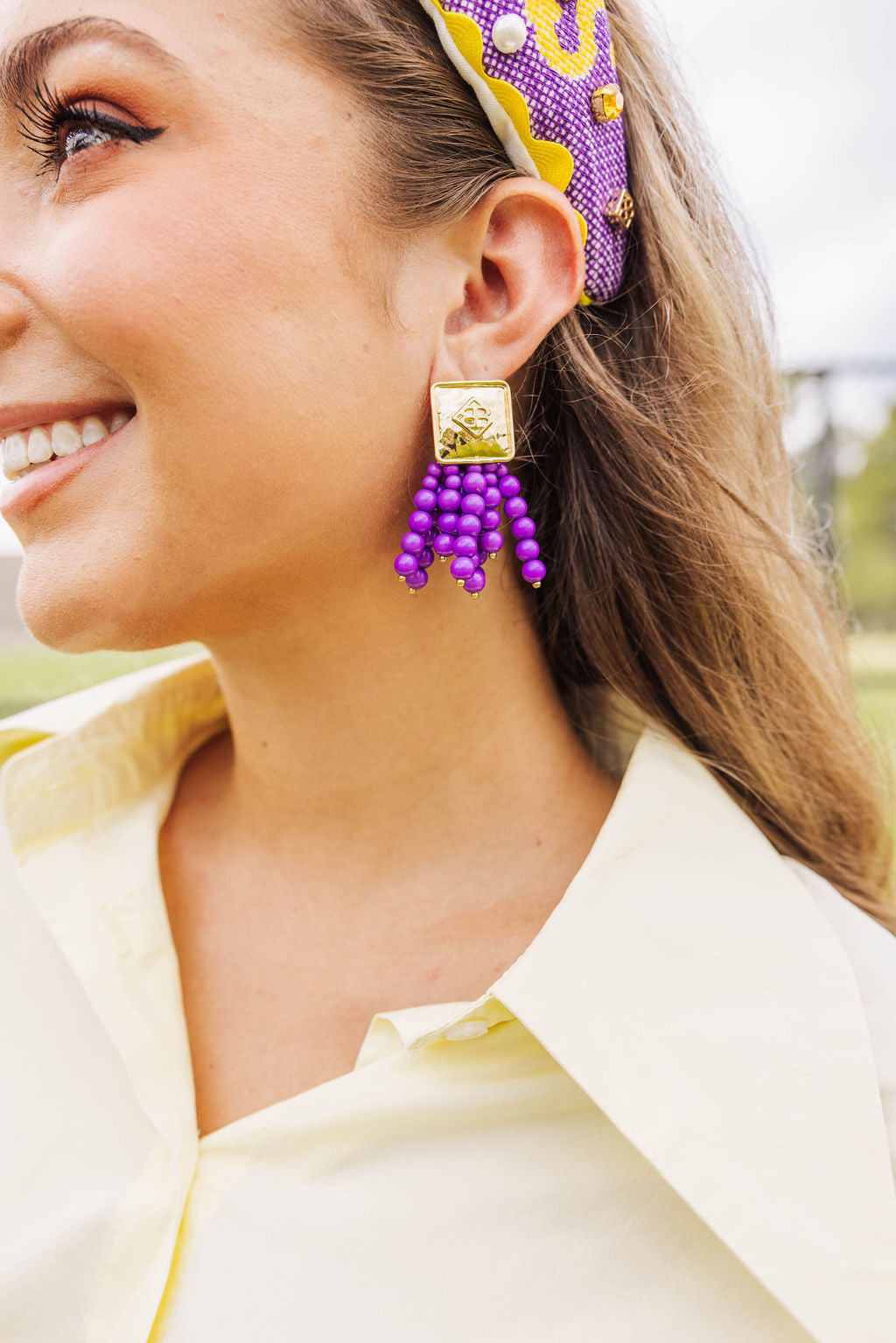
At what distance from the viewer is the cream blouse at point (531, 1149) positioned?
107 cm

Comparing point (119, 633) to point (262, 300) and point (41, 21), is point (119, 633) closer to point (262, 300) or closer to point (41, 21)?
point (262, 300)

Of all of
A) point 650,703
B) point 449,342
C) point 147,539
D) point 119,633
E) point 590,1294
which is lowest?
point 590,1294

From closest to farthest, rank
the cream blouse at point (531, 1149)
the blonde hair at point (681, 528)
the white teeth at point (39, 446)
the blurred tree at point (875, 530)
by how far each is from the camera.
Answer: the cream blouse at point (531, 1149) < the white teeth at point (39, 446) < the blonde hair at point (681, 528) < the blurred tree at point (875, 530)

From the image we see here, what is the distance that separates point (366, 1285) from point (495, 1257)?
14 centimetres

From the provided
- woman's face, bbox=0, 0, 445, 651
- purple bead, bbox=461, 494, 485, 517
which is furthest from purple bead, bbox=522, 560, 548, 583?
woman's face, bbox=0, 0, 445, 651

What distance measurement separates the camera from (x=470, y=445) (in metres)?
1.34

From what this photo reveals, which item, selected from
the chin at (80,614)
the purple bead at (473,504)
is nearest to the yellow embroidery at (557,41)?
the purple bead at (473,504)

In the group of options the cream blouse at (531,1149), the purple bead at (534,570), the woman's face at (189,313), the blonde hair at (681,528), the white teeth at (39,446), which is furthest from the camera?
the blonde hair at (681,528)

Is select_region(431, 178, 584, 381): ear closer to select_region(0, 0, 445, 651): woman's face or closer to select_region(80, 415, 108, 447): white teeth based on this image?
select_region(0, 0, 445, 651): woman's face

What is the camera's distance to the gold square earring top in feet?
4.33

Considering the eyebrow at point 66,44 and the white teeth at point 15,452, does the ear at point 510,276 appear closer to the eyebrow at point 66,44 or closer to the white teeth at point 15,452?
the eyebrow at point 66,44

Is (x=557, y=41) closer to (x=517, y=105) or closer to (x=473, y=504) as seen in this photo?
(x=517, y=105)

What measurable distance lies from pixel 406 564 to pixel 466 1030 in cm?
58

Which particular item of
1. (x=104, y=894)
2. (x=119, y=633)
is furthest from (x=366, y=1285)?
(x=119, y=633)
